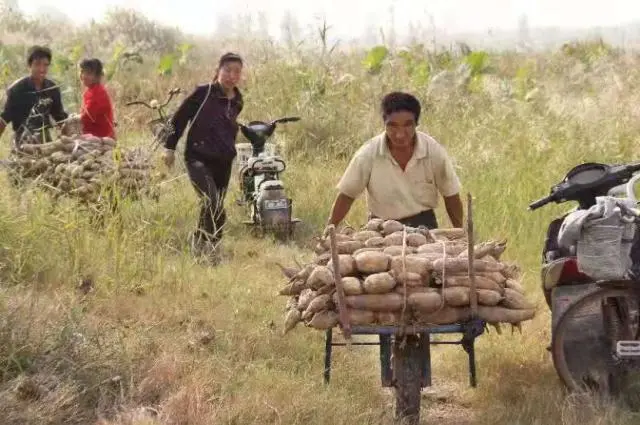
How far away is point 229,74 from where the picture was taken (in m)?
8.23

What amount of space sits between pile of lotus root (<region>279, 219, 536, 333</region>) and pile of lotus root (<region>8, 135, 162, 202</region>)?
2777mm

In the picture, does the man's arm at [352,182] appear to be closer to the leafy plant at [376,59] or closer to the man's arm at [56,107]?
the man's arm at [56,107]

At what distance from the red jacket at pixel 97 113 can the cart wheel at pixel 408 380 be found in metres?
5.00

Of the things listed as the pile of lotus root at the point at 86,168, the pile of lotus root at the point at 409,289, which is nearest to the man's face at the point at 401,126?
the pile of lotus root at the point at 409,289

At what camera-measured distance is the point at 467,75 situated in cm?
1588

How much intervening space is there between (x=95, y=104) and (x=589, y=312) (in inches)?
216

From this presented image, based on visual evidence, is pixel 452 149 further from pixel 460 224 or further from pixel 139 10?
pixel 139 10

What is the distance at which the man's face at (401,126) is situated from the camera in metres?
5.64

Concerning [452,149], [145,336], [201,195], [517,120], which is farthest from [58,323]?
[517,120]

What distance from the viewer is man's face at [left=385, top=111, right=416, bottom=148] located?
5.64 meters

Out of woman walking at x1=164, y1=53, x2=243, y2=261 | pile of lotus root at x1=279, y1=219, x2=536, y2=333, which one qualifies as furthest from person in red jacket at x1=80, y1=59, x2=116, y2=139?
pile of lotus root at x1=279, y1=219, x2=536, y2=333

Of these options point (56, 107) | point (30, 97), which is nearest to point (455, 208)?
point (30, 97)

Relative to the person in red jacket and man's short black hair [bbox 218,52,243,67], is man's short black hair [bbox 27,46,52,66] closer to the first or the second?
the person in red jacket

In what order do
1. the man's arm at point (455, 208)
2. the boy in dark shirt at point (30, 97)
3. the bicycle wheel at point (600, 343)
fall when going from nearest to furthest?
the bicycle wheel at point (600, 343), the man's arm at point (455, 208), the boy in dark shirt at point (30, 97)
